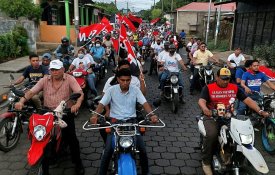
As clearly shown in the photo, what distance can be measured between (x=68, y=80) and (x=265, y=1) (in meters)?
16.8

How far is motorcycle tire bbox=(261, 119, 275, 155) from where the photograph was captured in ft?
18.3

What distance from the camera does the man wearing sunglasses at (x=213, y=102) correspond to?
4.42 m

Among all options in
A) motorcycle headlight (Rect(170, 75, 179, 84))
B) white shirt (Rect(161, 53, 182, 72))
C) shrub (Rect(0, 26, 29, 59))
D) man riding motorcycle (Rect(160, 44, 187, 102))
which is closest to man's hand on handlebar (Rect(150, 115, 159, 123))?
motorcycle headlight (Rect(170, 75, 179, 84))

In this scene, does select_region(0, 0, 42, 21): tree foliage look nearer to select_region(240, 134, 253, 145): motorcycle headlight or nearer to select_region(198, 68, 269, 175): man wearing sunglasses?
select_region(198, 68, 269, 175): man wearing sunglasses

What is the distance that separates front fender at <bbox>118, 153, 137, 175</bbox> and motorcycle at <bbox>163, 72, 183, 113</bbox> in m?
4.61

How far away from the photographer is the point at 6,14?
19375 mm

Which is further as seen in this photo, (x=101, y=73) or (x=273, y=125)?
(x=101, y=73)

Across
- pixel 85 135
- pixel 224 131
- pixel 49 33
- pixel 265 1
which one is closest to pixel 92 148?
pixel 85 135

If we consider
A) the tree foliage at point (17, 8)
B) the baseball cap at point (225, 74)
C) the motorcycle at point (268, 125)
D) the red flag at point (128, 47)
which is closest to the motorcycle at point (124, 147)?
the baseball cap at point (225, 74)

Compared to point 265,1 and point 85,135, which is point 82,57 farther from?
point 265,1

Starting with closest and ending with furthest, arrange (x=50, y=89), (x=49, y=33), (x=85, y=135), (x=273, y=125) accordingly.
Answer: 1. (x=50, y=89)
2. (x=273, y=125)
3. (x=85, y=135)
4. (x=49, y=33)

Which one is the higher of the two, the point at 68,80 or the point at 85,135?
the point at 68,80

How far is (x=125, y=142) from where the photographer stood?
364 centimetres

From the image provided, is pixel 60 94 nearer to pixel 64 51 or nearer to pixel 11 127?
pixel 11 127
